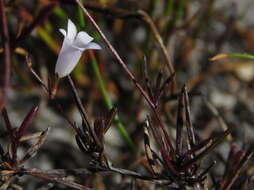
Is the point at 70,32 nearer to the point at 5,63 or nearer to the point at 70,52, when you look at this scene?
the point at 70,52

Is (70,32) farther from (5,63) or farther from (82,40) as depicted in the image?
(5,63)

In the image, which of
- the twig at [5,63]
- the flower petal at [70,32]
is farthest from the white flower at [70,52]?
the twig at [5,63]

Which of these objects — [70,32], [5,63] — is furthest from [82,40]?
[5,63]

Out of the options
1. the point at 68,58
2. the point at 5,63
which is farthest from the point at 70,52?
the point at 5,63

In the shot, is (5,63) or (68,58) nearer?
(5,63)

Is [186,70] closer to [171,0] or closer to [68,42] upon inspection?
[171,0]

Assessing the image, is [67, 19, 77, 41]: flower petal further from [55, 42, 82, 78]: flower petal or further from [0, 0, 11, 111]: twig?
[0, 0, 11, 111]: twig

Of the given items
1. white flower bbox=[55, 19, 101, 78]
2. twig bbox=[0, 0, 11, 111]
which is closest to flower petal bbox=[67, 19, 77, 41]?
white flower bbox=[55, 19, 101, 78]

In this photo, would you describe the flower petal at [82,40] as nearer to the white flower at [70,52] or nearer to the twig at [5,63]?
the white flower at [70,52]
